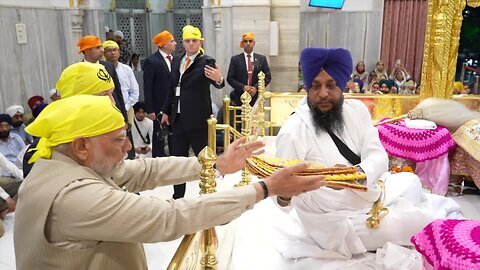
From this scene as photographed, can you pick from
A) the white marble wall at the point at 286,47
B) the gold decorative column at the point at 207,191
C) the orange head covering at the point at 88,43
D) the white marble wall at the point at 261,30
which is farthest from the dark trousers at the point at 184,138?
the white marble wall at the point at 286,47

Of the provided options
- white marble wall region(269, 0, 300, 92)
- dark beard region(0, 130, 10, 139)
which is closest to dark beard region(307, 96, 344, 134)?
dark beard region(0, 130, 10, 139)

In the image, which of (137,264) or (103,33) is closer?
(137,264)

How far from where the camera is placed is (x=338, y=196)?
8.32ft

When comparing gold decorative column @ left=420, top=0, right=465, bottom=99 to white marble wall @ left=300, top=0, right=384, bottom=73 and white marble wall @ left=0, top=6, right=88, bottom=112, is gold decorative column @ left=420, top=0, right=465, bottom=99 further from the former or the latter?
white marble wall @ left=0, top=6, right=88, bottom=112

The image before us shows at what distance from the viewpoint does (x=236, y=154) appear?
2.17 metres

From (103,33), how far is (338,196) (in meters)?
6.87

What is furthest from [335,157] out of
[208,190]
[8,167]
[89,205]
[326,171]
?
[8,167]

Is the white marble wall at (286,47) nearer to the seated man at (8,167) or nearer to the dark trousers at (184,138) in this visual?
the dark trousers at (184,138)

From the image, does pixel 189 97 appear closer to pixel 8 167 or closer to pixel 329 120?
pixel 8 167

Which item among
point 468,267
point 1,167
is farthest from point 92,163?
point 1,167

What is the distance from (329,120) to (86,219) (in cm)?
163

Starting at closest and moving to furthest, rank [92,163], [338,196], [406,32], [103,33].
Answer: [92,163], [338,196], [103,33], [406,32]

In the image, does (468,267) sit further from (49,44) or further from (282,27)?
(49,44)

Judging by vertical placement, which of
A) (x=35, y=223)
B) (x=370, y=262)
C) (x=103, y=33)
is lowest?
(x=370, y=262)
